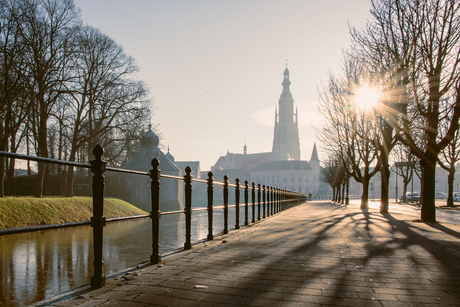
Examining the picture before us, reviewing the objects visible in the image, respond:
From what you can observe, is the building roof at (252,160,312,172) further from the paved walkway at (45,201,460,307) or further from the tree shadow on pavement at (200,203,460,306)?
the paved walkway at (45,201,460,307)

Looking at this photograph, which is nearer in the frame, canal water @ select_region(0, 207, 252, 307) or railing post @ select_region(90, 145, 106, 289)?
railing post @ select_region(90, 145, 106, 289)

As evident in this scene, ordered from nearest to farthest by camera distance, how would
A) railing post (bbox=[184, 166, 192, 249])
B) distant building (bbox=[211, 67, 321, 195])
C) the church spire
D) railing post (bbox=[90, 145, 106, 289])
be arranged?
railing post (bbox=[90, 145, 106, 289]) < railing post (bbox=[184, 166, 192, 249]) < distant building (bbox=[211, 67, 321, 195]) < the church spire

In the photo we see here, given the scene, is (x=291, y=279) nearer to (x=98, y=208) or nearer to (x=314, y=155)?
(x=98, y=208)

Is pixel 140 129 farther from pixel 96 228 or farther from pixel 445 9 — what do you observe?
pixel 96 228

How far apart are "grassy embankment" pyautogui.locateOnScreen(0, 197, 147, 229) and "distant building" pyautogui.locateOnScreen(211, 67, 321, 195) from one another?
90.6 metres

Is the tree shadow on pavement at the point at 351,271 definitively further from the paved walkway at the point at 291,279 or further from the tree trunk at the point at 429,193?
the tree trunk at the point at 429,193

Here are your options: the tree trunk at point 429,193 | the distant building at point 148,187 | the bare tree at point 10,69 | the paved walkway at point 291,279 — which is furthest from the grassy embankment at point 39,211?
the distant building at point 148,187

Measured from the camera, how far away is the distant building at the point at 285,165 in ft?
353

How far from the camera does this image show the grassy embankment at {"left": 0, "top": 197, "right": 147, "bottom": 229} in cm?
1403

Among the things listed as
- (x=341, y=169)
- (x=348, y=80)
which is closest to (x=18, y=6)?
(x=348, y=80)

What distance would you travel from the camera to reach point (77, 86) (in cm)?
2148

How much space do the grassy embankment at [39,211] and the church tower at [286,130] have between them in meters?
99.7

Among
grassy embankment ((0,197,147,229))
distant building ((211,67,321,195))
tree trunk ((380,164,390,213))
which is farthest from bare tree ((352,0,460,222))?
distant building ((211,67,321,195))

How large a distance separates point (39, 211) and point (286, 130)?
106 metres
